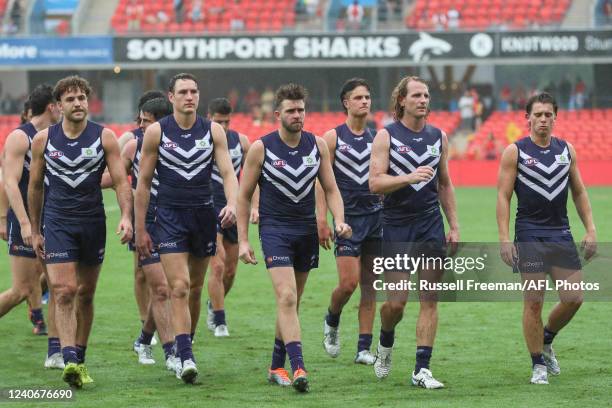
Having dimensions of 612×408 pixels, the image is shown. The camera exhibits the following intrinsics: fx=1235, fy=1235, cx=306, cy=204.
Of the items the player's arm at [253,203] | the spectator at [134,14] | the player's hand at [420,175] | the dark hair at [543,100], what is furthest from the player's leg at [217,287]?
the spectator at [134,14]

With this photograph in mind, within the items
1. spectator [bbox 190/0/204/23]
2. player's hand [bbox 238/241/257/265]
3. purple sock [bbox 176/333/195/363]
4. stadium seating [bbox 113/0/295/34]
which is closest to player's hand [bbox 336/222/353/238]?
player's hand [bbox 238/241/257/265]

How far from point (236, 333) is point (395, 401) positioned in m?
3.67

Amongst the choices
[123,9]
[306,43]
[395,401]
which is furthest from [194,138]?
[123,9]

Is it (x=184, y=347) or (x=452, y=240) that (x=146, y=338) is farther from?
(x=452, y=240)

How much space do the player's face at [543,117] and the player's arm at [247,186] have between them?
2.00 metres

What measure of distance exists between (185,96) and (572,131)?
28140 millimetres

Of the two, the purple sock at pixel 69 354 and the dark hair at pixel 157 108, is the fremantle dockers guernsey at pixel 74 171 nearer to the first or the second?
the purple sock at pixel 69 354

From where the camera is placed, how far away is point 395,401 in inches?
329

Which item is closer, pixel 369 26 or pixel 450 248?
pixel 450 248

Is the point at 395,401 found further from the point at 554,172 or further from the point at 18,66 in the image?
the point at 18,66

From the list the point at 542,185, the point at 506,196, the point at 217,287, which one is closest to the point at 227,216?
the point at 506,196

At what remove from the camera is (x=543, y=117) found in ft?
29.4

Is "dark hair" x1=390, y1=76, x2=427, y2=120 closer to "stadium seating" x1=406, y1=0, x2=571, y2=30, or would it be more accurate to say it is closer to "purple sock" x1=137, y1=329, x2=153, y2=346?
"purple sock" x1=137, y1=329, x2=153, y2=346

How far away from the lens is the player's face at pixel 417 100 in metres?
8.99
